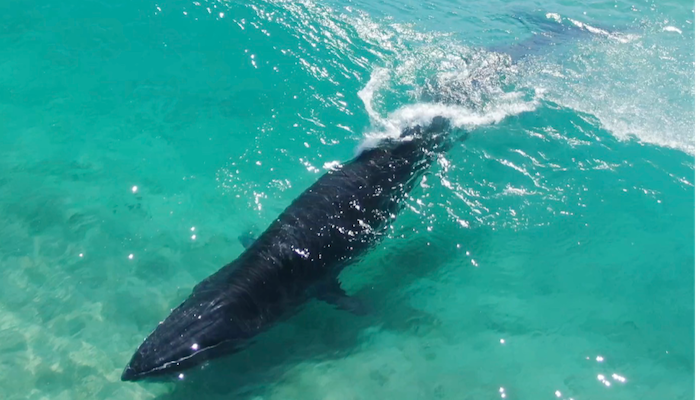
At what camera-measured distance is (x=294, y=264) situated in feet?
33.9

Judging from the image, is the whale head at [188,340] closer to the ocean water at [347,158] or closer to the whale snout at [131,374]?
the whale snout at [131,374]

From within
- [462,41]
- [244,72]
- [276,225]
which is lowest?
[276,225]

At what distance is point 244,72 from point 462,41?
798cm

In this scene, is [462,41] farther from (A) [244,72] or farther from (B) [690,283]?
(B) [690,283]

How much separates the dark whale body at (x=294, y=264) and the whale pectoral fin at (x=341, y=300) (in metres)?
0.02

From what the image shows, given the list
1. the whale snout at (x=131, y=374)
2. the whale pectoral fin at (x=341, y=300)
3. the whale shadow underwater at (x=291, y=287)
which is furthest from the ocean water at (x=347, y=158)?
the whale snout at (x=131, y=374)

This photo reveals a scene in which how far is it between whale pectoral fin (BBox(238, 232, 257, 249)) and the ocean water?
0.52 metres

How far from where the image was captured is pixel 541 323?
1084cm

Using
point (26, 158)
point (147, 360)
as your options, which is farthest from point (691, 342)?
point (26, 158)

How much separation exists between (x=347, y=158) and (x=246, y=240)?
151 inches

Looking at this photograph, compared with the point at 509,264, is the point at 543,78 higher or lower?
higher

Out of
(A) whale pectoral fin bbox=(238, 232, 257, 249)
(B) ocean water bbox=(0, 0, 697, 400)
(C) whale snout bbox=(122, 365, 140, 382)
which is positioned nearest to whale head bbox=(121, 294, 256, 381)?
(C) whale snout bbox=(122, 365, 140, 382)

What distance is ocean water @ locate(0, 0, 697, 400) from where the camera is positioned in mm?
10047

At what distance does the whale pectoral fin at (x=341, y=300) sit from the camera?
10531 millimetres
